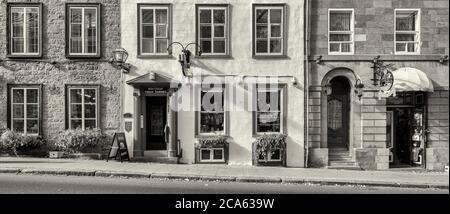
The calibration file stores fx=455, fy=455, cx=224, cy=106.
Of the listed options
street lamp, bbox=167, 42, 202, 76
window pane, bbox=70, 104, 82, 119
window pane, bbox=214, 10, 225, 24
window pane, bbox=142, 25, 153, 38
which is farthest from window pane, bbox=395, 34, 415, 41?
window pane, bbox=70, 104, 82, 119

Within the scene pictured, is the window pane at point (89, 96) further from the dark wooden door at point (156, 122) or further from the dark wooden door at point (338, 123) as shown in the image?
the dark wooden door at point (338, 123)

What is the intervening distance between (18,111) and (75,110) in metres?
2.16

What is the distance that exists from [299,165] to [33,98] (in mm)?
10470

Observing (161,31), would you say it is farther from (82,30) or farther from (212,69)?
(82,30)

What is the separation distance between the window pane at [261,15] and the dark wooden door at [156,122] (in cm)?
475

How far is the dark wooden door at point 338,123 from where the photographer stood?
18000 millimetres

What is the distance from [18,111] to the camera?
17.4 metres

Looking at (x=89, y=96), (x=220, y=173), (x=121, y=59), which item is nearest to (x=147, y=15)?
(x=121, y=59)

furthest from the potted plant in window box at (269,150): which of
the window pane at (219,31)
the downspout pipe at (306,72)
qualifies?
the window pane at (219,31)

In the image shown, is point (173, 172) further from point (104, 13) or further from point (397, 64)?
point (397, 64)

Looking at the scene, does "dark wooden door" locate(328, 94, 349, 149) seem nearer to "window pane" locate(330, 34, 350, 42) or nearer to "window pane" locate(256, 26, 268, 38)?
"window pane" locate(330, 34, 350, 42)

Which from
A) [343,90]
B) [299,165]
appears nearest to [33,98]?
[299,165]

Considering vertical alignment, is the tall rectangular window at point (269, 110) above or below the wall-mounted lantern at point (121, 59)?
below

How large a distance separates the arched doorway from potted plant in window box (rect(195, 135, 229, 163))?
4.21m
